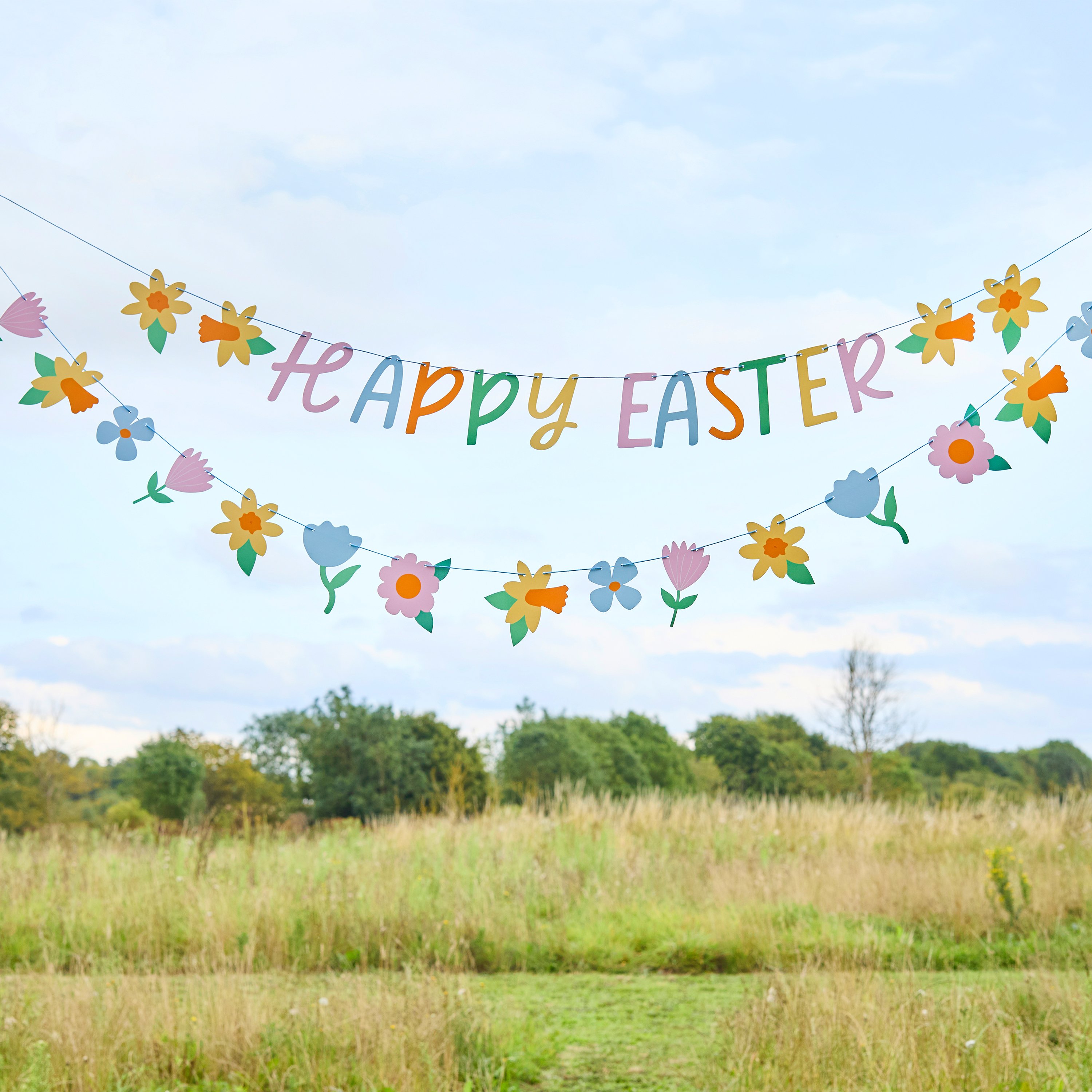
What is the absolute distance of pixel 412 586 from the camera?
9.80 feet

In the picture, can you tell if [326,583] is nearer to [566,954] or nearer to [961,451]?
[961,451]

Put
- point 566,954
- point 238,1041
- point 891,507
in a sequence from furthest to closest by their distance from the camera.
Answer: point 566,954
point 238,1041
point 891,507

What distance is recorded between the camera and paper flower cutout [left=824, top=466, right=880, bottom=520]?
291cm

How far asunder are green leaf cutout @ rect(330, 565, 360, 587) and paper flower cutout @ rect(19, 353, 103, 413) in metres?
1.02

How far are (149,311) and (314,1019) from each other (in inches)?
113

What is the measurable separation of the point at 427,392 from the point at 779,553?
1.23m

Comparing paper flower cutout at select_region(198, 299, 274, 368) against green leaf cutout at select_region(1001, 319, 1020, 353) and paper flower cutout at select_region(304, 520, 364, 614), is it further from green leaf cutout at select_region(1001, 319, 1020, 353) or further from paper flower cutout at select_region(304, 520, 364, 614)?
green leaf cutout at select_region(1001, 319, 1020, 353)

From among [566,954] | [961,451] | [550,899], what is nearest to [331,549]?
[961,451]

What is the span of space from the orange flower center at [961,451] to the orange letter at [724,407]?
63 centimetres

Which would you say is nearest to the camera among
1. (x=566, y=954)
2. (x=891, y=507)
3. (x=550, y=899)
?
(x=891, y=507)

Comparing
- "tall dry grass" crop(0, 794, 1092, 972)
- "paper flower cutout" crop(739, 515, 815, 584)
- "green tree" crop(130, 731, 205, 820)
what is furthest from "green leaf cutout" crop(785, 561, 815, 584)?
"green tree" crop(130, 731, 205, 820)

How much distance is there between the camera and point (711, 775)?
22766 millimetres

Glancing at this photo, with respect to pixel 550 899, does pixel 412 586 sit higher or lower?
higher

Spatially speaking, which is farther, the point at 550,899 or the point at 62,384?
the point at 550,899
